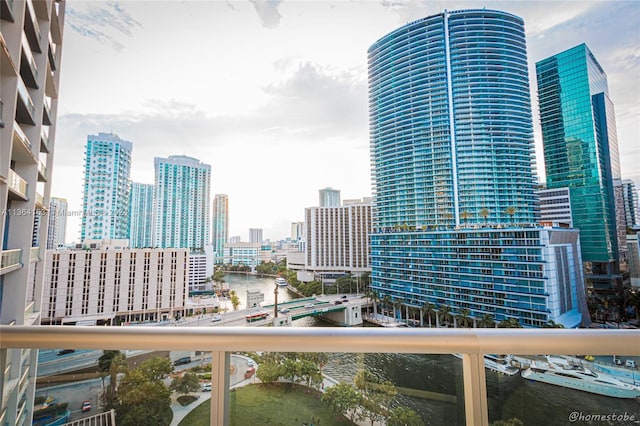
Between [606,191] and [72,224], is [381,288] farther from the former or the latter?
[72,224]

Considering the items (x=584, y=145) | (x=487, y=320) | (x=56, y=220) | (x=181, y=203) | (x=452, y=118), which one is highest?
(x=452, y=118)

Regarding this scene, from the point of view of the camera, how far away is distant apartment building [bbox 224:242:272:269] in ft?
18.3

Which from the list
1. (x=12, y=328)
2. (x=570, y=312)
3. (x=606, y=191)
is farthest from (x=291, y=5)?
(x=570, y=312)

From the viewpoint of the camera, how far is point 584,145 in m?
4.77

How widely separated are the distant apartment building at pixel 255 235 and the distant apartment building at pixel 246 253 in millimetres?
91

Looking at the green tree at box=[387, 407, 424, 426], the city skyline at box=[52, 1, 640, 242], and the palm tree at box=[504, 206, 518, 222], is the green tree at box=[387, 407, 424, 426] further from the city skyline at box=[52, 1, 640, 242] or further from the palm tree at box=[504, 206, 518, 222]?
the palm tree at box=[504, 206, 518, 222]

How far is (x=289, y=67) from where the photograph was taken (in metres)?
3.95

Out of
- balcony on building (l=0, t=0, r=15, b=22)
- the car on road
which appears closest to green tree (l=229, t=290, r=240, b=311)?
balcony on building (l=0, t=0, r=15, b=22)

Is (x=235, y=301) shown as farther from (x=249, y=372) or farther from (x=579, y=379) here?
(x=579, y=379)

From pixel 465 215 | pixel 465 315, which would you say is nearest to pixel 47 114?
pixel 465 315

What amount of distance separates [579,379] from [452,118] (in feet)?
33.6

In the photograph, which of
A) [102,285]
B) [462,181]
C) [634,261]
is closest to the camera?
[102,285]

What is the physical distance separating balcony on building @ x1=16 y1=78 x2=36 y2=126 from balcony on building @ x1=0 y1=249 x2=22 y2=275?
1.30 m

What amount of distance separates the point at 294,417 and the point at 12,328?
69cm
